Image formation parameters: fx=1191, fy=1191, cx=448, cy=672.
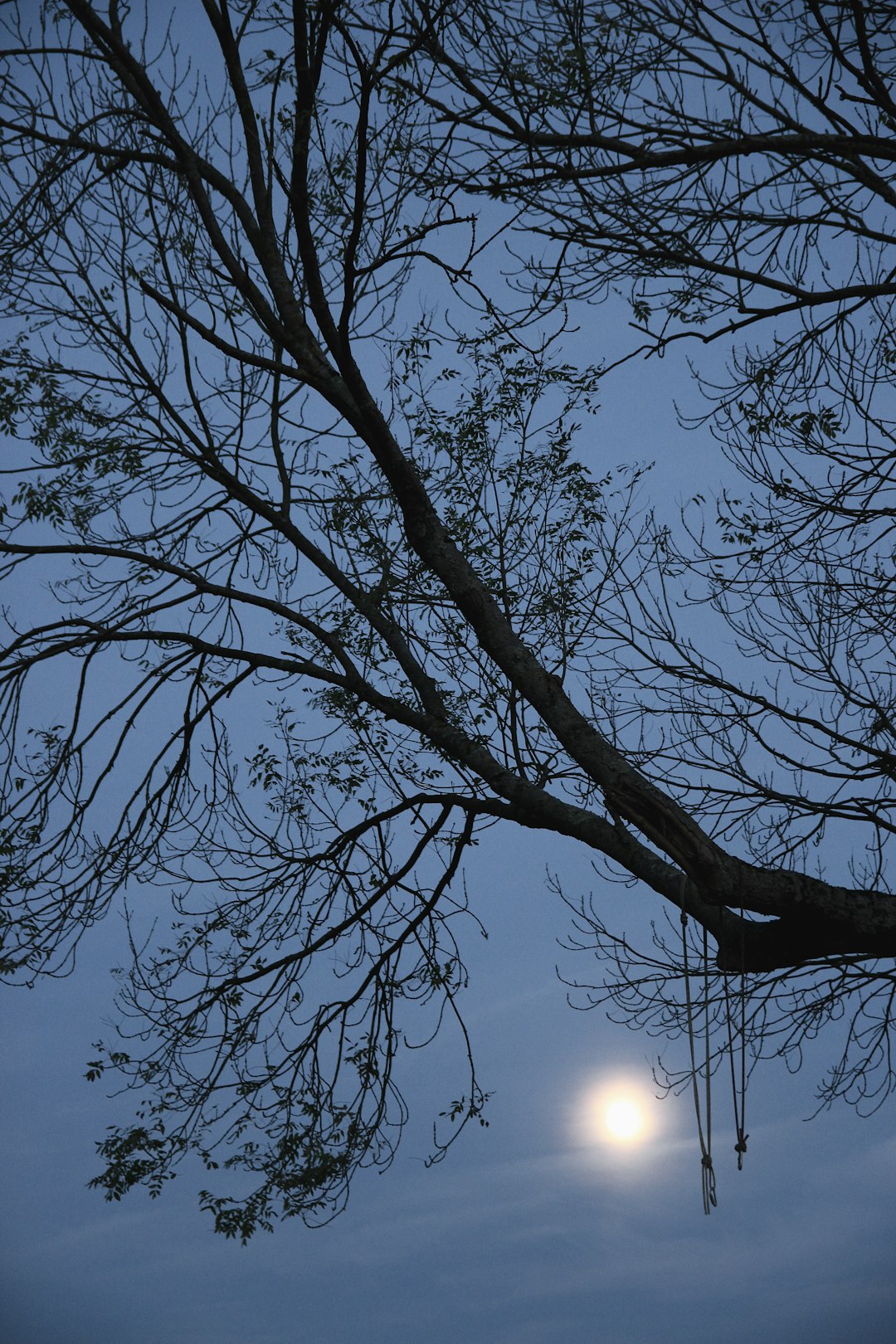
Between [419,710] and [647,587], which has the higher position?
[647,587]

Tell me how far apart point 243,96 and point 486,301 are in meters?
2.41

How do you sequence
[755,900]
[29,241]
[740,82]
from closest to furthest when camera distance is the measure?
[755,900] < [740,82] < [29,241]

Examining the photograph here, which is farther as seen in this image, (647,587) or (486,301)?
(647,587)

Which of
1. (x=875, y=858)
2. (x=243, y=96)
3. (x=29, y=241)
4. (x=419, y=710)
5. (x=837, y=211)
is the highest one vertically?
(x=243, y=96)

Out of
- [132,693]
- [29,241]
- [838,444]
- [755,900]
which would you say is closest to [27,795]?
[132,693]

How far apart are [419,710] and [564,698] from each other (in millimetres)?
1401

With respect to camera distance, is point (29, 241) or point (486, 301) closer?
point (486, 301)

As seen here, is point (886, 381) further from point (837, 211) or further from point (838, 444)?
point (837, 211)

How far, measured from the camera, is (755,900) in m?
4.77

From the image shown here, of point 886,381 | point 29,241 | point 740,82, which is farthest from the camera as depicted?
point 29,241

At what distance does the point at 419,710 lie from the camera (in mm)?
7141

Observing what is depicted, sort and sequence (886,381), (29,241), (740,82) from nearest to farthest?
(740,82)
(886,381)
(29,241)

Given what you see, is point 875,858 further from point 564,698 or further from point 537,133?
point 537,133

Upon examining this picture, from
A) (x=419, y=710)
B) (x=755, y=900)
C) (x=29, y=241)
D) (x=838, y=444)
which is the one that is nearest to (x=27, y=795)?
(x=419, y=710)
